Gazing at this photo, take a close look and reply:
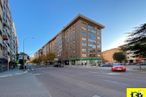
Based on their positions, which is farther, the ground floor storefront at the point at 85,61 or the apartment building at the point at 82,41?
the apartment building at the point at 82,41

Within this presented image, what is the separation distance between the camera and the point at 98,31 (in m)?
140

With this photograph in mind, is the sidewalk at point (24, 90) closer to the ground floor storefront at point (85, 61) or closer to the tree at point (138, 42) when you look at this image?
the tree at point (138, 42)

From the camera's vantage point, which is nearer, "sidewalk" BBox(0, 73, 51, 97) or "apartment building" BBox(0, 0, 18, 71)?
"sidewalk" BBox(0, 73, 51, 97)

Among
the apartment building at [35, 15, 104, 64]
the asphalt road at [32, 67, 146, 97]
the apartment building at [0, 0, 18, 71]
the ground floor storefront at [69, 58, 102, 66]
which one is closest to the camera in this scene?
the asphalt road at [32, 67, 146, 97]

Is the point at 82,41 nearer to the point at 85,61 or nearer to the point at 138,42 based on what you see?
the point at 85,61

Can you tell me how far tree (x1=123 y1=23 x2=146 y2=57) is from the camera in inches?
2028

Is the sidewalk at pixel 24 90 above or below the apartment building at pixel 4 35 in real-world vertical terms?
below

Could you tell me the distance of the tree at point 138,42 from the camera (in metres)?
51.5

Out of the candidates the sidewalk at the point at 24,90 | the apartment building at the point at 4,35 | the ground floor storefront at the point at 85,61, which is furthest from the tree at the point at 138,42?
the ground floor storefront at the point at 85,61

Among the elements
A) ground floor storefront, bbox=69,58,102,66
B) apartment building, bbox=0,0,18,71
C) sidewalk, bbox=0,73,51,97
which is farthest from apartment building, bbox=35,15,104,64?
sidewalk, bbox=0,73,51,97

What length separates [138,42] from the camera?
52.6 metres

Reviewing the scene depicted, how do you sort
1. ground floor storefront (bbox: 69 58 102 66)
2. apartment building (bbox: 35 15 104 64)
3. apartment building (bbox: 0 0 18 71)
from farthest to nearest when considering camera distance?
apartment building (bbox: 35 15 104 64) → ground floor storefront (bbox: 69 58 102 66) → apartment building (bbox: 0 0 18 71)

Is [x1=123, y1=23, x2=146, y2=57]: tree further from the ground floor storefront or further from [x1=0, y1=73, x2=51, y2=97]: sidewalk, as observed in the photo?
the ground floor storefront

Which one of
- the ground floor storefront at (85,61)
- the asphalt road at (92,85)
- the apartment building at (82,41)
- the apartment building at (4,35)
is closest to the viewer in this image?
the asphalt road at (92,85)
